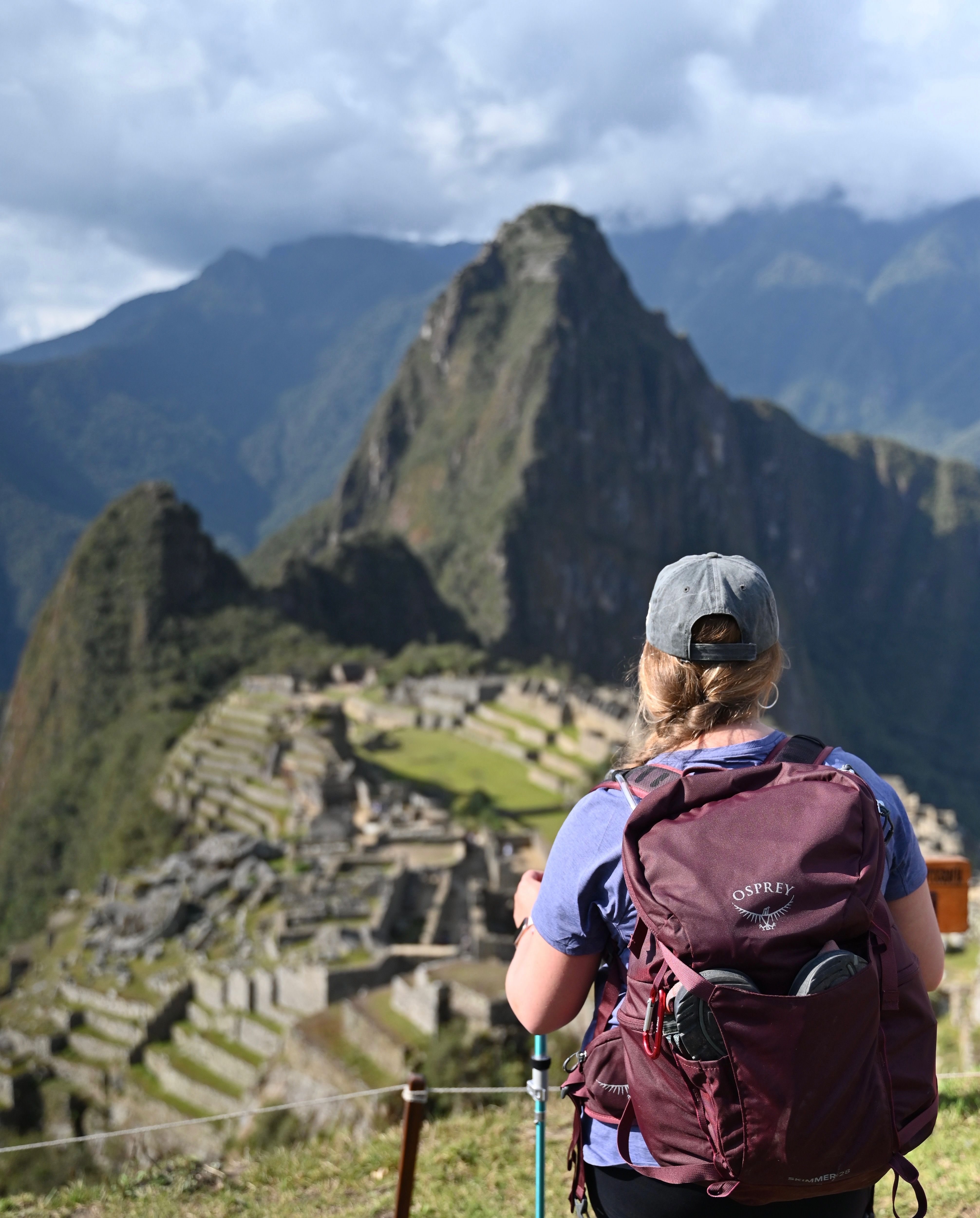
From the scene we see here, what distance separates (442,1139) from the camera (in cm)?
500

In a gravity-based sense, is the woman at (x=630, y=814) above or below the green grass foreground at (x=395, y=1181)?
above

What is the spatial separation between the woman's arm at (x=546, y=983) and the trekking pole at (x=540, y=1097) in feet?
1.93

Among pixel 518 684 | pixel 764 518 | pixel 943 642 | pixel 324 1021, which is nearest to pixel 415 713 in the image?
pixel 518 684

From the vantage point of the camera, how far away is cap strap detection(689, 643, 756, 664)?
2.25m

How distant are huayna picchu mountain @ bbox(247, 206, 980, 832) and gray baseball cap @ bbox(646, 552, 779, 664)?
269 ft

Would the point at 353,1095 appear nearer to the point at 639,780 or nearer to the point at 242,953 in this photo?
the point at 639,780

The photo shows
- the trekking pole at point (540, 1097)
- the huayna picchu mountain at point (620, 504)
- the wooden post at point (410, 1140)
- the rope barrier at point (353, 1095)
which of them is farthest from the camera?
the huayna picchu mountain at point (620, 504)

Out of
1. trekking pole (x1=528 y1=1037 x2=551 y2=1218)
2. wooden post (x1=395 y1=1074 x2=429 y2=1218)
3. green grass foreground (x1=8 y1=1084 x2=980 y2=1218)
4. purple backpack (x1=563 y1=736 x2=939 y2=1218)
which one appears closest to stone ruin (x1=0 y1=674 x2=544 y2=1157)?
green grass foreground (x1=8 y1=1084 x2=980 y2=1218)

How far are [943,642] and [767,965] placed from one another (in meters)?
163

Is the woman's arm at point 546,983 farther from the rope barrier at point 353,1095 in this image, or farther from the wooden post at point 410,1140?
the wooden post at point 410,1140

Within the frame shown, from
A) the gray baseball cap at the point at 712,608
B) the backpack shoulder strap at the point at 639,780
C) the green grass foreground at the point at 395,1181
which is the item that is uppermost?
the gray baseball cap at the point at 712,608

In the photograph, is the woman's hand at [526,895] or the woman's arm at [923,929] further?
the woman's hand at [526,895]

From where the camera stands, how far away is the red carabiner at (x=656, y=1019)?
1969 millimetres

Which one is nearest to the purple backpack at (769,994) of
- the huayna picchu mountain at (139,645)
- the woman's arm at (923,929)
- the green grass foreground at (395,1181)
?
the woman's arm at (923,929)
